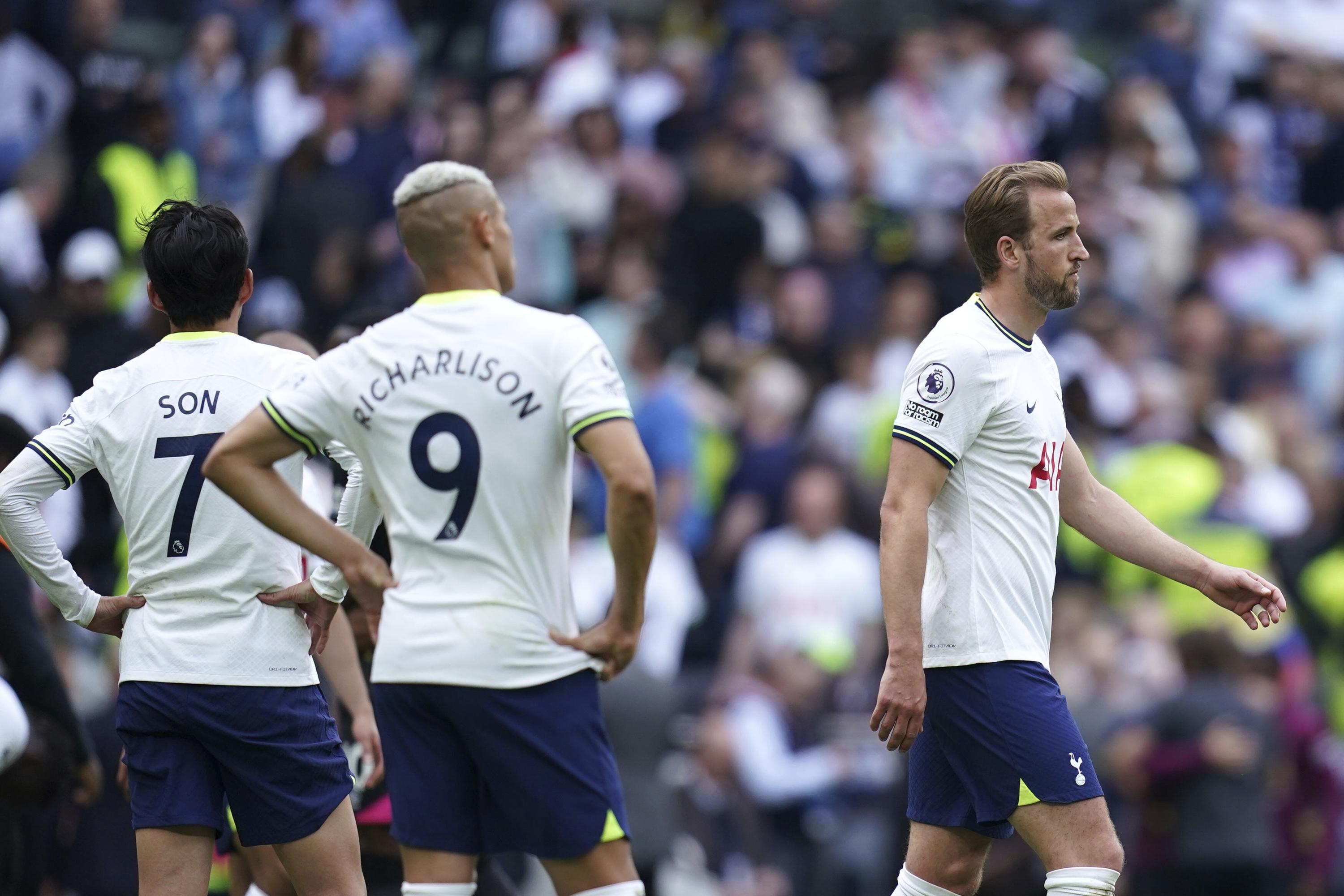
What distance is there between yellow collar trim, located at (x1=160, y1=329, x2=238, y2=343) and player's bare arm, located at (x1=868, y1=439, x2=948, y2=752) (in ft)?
6.73

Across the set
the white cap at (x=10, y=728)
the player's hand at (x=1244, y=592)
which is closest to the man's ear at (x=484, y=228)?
the player's hand at (x=1244, y=592)

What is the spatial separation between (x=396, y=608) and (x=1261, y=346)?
11.2 m

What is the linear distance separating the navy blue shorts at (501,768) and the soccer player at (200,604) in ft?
1.92

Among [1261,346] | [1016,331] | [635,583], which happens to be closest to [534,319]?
[635,583]

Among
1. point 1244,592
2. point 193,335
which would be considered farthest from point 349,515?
point 1244,592

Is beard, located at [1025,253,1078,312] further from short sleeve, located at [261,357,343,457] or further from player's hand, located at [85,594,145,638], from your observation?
player's hand, located at [85,594,145,638]

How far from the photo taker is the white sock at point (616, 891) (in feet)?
16.3

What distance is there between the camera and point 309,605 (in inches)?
220

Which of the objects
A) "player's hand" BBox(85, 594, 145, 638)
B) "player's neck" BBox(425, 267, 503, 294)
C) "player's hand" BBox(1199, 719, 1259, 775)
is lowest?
"player's hand" BBox(85, 594, 145, 638)

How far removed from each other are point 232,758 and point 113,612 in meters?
0.58

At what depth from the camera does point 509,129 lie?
14.6 meters

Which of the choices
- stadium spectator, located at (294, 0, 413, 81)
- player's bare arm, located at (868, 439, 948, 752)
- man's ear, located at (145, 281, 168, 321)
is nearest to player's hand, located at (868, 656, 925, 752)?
player's bare arm, located at (868, 439, 948, 752)

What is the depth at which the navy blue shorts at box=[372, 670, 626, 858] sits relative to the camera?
4.96m

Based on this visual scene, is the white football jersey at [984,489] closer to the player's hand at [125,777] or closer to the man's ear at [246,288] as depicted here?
the man's ear at [246,288]
